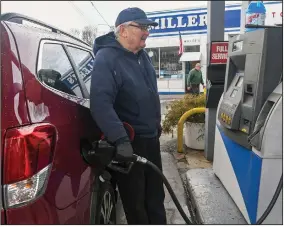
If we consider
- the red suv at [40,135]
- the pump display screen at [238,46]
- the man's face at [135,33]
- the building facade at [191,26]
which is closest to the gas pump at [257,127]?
the pump display screen at [238,46]

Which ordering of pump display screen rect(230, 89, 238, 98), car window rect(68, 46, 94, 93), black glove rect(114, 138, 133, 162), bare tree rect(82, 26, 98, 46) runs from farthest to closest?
bare tree rect(82, 26, 98, 46)
pump display screen rect(230, 89, 238, 98)
car window rect(68, 46, 94, 93)
black glove rect(114, 138, 133, 162)

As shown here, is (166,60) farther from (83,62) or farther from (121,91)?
(121,91)

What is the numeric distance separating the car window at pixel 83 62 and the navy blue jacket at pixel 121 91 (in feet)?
0.73

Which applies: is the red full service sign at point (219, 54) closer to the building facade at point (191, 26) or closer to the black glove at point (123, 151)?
the black glove at point (123, 151)

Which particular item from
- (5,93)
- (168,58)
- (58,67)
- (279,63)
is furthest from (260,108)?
(168,58)

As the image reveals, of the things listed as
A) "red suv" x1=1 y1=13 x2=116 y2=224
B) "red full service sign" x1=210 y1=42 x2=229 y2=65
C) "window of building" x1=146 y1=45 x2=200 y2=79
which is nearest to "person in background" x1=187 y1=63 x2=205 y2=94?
"window of building" x1=146 y1=45 x2=200 y2=79

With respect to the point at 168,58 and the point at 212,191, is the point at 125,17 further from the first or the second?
the point at 168,58

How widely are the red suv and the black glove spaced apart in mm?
205

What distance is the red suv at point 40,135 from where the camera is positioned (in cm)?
138

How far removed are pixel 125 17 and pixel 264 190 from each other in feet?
5.34

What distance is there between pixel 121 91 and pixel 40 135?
85cm

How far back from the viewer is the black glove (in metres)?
1.97

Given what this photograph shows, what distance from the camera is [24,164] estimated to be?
54.8 inches

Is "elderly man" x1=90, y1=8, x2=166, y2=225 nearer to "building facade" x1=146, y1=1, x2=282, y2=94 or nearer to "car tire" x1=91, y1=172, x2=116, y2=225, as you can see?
"car tire" x1=91, y1=172, x2=116, y2=225
